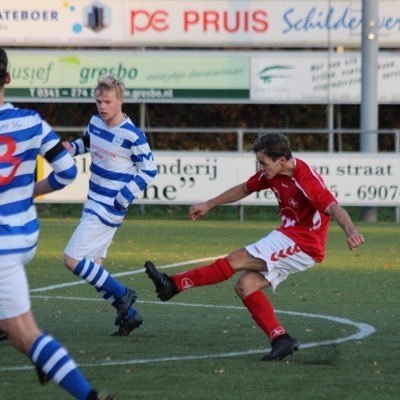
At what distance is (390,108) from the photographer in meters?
32.4

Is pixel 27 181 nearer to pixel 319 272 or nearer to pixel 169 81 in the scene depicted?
pixel 319 272

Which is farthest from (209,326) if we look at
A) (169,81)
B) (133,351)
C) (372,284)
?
(169,81)

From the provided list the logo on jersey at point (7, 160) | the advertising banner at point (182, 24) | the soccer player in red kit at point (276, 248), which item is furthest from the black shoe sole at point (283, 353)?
the advertising banner at point (182, 24)

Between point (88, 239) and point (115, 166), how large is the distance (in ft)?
1.86

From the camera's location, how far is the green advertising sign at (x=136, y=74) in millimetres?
29484

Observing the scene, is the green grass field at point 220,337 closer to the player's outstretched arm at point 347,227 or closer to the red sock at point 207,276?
the red sock at point 207,276

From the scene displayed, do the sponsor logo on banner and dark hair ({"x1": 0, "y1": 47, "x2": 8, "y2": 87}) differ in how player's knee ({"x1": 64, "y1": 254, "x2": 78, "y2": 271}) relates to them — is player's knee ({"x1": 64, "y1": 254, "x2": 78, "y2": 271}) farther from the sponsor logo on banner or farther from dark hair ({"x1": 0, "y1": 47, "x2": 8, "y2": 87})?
the sponsor logo on banner

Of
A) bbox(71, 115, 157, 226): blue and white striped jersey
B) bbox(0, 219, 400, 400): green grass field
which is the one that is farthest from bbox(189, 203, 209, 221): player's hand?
bbox(0, 219, 400, 400): green grass field

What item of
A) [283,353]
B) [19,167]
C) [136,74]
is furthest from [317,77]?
[19,167]

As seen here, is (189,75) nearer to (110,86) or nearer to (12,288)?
(110,86)

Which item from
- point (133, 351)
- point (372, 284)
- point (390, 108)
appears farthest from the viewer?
point (390, 108)

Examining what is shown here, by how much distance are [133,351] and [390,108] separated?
938 inches

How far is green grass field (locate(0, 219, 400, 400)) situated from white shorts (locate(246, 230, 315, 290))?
546mm

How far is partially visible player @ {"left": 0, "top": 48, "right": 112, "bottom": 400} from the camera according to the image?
256 inches
